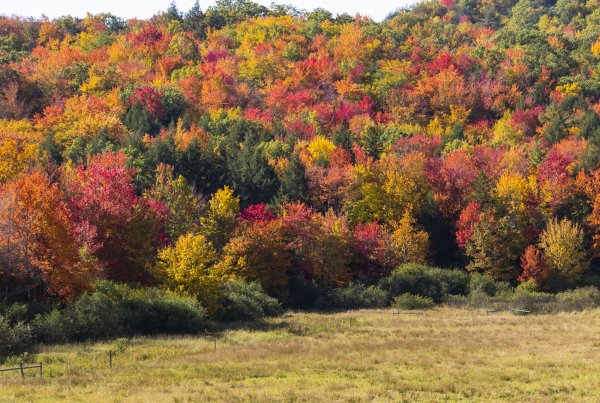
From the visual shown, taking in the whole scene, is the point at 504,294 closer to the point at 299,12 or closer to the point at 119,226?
the point at 119,226

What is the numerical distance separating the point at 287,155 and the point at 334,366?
197 feet

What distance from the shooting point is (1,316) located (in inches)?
1554

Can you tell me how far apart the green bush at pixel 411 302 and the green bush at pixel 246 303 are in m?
11.7

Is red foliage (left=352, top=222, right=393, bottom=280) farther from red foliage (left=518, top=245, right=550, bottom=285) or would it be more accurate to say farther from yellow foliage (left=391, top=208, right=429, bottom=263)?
red foliage (left=518, top=245, right=550, bottom=285)

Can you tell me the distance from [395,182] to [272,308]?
2945 cm

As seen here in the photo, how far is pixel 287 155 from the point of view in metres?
94.9

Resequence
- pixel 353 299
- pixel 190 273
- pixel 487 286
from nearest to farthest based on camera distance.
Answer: pixel 190 273, pixel 353 299, pixel 487 286

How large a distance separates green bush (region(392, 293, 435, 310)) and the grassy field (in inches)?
561

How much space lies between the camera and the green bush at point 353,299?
222ft

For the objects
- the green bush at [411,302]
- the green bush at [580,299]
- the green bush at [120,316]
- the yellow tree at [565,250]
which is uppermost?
the green bush at [120,316]

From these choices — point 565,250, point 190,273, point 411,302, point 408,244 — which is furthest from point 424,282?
point 190,273

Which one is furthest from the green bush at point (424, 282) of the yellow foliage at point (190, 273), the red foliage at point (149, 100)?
the red foliage at point (149, 100)

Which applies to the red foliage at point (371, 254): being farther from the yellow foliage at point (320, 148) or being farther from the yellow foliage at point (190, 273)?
the yellow foliage at point (190, 273)

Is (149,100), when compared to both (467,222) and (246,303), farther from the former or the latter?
(246,303)
